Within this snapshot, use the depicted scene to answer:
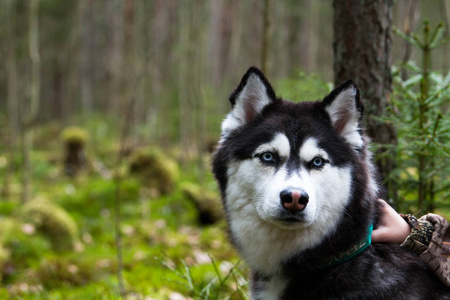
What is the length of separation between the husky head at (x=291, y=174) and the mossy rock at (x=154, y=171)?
758 centimetres

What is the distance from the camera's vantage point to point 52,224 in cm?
695

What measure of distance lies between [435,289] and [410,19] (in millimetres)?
3070

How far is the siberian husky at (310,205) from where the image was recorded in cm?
217

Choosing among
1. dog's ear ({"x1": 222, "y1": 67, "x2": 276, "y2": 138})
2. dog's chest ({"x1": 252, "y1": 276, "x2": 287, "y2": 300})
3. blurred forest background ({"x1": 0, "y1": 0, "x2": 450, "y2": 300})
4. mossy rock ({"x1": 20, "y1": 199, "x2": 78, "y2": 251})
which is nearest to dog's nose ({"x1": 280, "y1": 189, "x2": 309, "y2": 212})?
dog's chest ({"x1": 252, "y1": 276, "x2": 287, "y2": 300})

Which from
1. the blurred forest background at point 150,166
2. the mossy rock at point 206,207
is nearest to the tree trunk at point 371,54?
the blurred forest background at point 150,166

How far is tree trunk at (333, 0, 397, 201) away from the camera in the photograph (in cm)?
344

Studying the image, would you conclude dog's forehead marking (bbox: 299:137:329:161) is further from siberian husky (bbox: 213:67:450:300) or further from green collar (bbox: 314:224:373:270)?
green collar (bbox: 314:224:373:270)

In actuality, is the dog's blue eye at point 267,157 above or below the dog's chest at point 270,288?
above

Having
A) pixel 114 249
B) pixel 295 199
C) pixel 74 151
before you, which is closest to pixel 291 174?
pixel 295 199

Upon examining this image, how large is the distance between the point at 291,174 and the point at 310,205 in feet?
0.65

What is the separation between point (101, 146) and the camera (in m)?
16.2

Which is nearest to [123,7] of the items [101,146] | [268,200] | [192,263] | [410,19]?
[101,146]

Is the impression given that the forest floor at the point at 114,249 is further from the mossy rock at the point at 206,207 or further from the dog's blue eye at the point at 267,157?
the dog's blue eye at the point at 267,157

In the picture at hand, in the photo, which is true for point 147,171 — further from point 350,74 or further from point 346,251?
point 346,251
